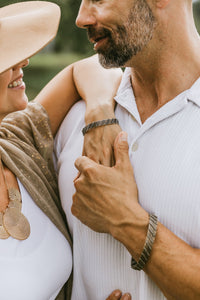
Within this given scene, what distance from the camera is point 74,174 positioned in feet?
5.36

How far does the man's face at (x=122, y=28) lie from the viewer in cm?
150

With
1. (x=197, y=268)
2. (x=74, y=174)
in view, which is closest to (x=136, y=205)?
(x=197, y=268)

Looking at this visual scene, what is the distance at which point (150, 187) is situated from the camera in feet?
4.52

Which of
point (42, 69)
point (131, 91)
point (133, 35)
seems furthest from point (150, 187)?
point (42, 69)

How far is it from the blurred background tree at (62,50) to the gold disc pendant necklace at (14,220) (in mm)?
8752

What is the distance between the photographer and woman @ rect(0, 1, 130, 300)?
1308 mm

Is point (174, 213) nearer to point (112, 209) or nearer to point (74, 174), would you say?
point (112, 209)

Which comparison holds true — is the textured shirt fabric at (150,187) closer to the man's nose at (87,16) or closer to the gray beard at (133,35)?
the gray beard at (133,35)

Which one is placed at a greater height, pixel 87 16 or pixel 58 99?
pixel 87 16

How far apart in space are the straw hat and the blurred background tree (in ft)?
29.2

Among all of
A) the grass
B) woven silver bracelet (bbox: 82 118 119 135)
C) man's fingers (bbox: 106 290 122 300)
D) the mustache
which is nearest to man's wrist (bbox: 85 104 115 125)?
woven silver bracelet (bbox: 82 118 119 135)

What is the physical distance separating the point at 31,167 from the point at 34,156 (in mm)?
54

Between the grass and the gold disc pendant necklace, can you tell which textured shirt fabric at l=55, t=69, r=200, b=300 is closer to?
the gold disc pendant necklace

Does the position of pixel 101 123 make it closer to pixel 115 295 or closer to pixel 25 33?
pixel 25 33
